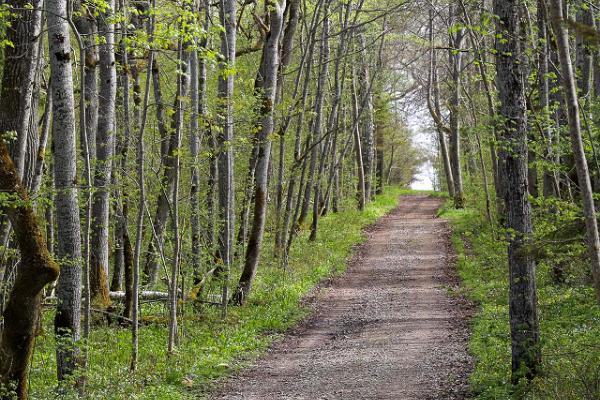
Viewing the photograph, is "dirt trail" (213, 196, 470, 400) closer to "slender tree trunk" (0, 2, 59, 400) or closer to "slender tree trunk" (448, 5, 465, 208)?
"slender tree trunk" (0, 2, 59, 400)

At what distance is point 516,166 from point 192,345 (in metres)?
6.03

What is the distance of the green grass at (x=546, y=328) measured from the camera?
22.6 ft

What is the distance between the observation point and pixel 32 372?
31.0ft

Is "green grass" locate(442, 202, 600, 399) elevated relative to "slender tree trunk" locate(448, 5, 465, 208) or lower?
lower

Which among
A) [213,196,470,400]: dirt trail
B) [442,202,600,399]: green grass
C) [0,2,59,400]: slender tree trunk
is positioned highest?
[0,2,59,400]: slender tree trunk

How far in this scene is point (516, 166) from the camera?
7.33 metres

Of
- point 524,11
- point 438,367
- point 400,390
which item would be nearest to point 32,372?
point 400,390

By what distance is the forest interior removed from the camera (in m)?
7.25

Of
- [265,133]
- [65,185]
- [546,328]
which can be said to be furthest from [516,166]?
[265,133]

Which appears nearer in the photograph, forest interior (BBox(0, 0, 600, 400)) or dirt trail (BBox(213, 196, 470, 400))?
forest interior (BBox(0, 0, 600, 400))

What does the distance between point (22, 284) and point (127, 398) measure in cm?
202

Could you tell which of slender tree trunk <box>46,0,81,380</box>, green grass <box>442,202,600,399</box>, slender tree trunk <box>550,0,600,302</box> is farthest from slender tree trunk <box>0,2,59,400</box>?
green grass <box>442,202,600,399</box>

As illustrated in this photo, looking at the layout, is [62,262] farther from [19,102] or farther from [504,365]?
[504,365]

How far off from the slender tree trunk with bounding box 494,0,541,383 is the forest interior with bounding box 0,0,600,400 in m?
0.02
